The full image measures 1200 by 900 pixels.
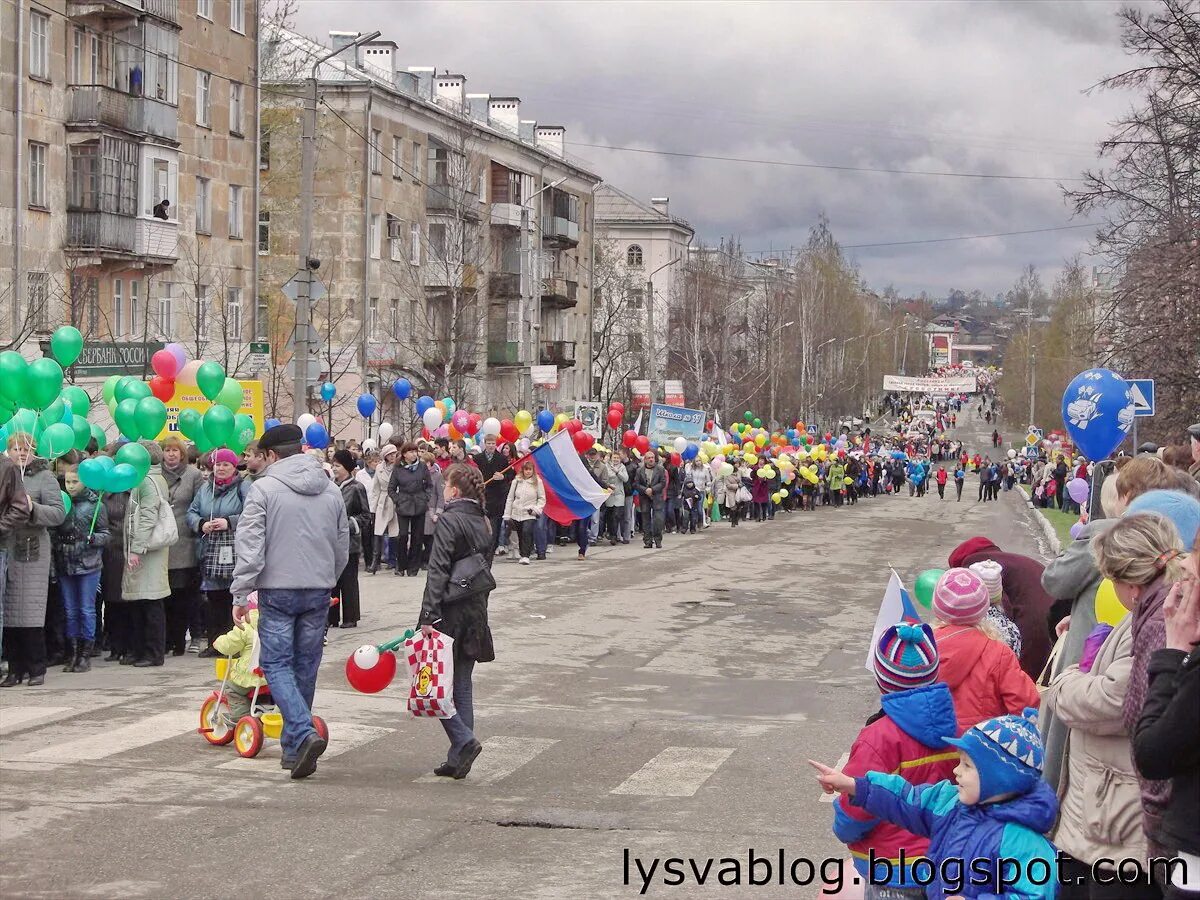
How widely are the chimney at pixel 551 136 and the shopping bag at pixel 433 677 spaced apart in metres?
70.7

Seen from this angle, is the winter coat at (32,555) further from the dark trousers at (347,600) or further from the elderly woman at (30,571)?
the dark trousers at (347,600)

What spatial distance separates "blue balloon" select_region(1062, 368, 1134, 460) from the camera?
1739 centimetres

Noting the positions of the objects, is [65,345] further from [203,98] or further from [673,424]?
[203,98]

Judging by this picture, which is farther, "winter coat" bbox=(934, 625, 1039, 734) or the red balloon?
the red balloon

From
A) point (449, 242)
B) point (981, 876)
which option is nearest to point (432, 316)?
point (449, 242)

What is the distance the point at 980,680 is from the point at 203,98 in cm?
4074

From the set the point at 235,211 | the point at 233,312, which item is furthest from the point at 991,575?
the point at 235,211

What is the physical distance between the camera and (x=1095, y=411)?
57.0 ft

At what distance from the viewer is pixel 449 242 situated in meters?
56.2

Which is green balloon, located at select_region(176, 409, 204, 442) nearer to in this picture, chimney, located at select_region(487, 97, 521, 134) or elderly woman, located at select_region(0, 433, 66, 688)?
elderly woman, located at select_region(0, 433, 66, 688)

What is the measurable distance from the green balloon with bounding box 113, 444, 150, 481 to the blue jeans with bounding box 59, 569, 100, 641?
0.93 meters

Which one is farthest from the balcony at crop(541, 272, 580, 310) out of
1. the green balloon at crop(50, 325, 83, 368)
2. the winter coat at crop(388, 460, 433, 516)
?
the green balloon at crop(50, 325, 83, 368)

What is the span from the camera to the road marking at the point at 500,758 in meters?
9.56

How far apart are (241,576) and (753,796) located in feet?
10.5
